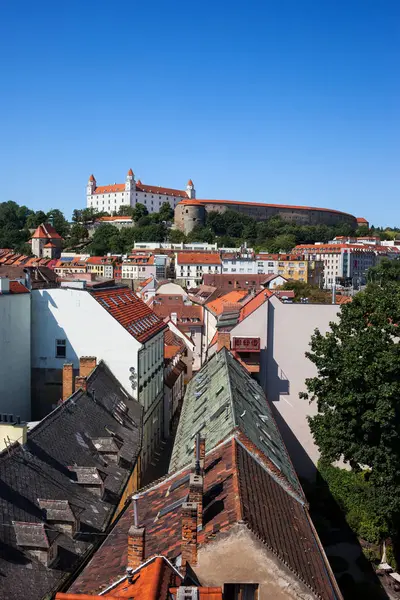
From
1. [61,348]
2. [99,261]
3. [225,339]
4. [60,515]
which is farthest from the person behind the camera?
[99,261]

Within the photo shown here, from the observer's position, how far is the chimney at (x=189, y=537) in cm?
1088

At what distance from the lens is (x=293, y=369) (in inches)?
1209

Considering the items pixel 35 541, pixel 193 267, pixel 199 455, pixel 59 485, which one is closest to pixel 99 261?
pixel 193 267

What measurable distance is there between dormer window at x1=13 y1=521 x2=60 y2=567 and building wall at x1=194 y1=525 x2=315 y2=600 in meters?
3.71

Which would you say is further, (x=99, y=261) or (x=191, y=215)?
(x=191, y=215)

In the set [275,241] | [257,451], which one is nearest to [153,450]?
[257,451]

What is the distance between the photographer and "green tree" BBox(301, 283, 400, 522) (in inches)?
914

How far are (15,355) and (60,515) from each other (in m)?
13.7

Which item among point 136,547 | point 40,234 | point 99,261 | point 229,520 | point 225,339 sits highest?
point 40,234

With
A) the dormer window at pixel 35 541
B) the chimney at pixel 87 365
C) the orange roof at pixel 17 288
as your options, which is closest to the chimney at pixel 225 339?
the chimney at pixel 87 365

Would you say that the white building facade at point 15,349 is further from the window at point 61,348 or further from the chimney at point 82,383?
the chimney at point 82,383

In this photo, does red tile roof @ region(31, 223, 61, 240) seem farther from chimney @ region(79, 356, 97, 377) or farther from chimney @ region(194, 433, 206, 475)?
chimney @ region(194, 433, 206, 475)

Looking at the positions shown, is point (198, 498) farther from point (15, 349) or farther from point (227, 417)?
point (15, 349)

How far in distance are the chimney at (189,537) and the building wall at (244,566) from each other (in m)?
0.13
